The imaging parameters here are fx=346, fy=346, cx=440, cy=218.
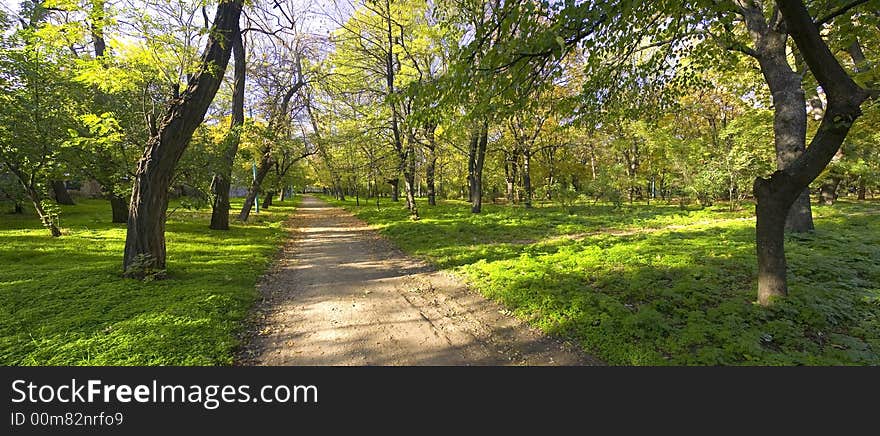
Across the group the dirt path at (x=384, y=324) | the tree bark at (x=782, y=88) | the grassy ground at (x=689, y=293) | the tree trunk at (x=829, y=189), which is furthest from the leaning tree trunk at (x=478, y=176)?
the tree trunk at (x=829, y=189)

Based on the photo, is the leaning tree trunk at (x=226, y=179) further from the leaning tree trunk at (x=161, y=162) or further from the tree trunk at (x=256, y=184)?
the leaning tree trunk at (x=161, y=162)

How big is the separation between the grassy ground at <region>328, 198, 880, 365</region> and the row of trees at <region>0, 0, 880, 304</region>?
0.67 metres

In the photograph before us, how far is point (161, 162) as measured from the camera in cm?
589

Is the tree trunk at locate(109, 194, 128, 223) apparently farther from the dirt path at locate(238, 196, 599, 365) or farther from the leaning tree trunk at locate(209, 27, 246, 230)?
the dirt path at locate(238, 196, 599, 365)

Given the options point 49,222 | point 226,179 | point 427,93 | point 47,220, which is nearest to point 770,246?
point 427,93

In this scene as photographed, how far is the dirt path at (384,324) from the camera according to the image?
356 cm

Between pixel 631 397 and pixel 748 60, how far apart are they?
44.4 feet

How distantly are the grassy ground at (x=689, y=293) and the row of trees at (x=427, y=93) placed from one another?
2.19 feet

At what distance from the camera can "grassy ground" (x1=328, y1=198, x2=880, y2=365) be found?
11.1ft

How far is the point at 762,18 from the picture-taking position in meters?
7.21

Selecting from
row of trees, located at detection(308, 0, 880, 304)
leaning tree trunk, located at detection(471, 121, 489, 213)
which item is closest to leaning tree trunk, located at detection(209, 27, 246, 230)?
row of trees, located at detection(308, 0, 880, 304)

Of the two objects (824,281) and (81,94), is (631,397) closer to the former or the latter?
(824,281)

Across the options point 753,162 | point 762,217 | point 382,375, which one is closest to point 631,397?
point 382,375

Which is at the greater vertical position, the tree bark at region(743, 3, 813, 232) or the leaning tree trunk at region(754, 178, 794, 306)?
the tree bark at region(743, 3, 813, 232)
